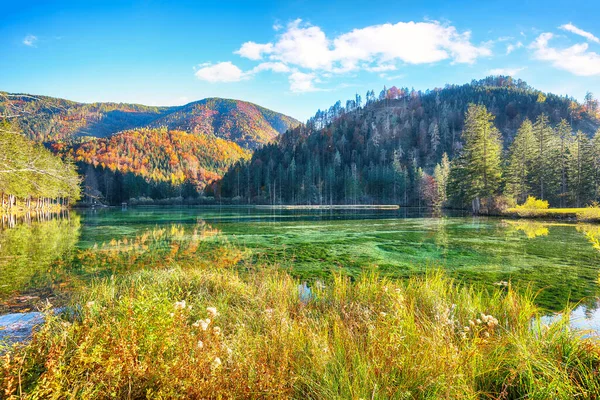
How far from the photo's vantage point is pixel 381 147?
14262 cm

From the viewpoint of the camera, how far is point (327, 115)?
19688 cm

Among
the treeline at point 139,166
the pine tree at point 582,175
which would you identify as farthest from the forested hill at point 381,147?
the pine tree at point 582,175

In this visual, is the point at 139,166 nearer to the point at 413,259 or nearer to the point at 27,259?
the point at 27,259

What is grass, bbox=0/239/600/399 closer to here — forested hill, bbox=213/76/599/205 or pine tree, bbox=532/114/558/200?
pine tree, bbox=532/114/558/200

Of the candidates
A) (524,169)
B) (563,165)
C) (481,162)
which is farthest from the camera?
(524,169)

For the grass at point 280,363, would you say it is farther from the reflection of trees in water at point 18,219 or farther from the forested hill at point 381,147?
the forested hill at point 381,147

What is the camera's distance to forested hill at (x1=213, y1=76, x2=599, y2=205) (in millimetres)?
110188

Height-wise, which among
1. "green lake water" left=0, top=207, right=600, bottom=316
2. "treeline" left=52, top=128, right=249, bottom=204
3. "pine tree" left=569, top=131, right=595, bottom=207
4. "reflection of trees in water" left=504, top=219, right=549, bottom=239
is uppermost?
"treeline" left=52, top=128, right=249, bottom=204

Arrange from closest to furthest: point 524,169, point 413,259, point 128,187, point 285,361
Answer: point 285,361
point 413,259
point 524,169
point 128,187

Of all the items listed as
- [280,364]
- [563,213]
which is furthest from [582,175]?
[280,364]

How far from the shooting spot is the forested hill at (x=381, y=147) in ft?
362

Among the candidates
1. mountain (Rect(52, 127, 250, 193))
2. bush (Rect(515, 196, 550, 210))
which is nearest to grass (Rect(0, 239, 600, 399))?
bush (Rect(515, 196, 550, 210))

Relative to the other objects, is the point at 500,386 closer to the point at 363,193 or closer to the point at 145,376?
the point at 145,376

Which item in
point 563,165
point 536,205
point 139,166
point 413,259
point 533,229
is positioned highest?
point 139,166
